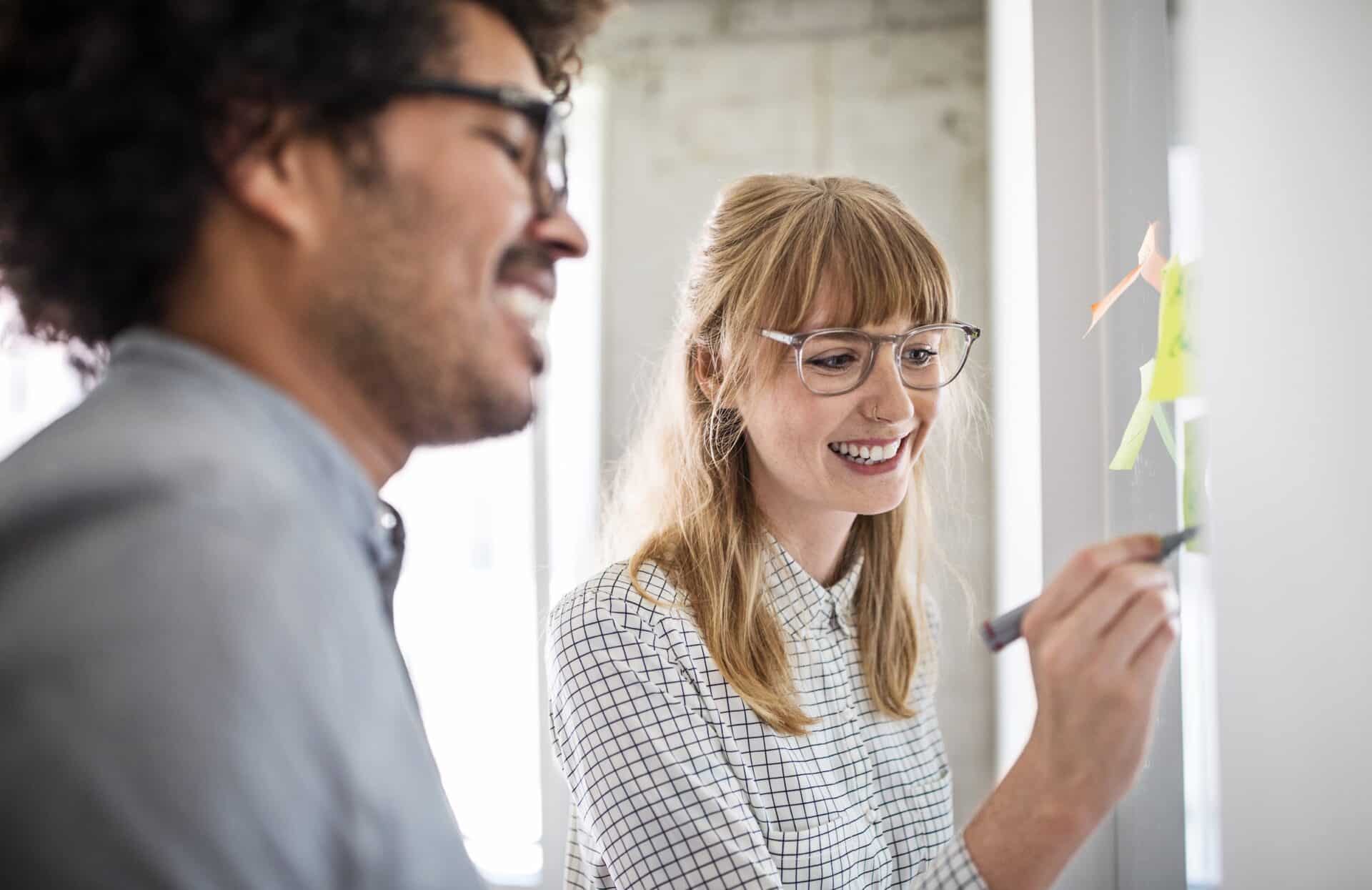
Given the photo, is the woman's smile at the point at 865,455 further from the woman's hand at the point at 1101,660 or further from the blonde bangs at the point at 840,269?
the woman's hand at the point at 1101,660

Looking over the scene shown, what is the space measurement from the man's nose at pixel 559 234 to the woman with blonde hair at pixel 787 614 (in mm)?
414

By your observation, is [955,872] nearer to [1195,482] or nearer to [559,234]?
[1195,482]

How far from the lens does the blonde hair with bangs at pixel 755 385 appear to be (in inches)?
42.4

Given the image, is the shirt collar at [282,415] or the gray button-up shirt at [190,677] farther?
the shirt collar at [282,415]

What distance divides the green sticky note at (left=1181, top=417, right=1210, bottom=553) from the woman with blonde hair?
15 cm

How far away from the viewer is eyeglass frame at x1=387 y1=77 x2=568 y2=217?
0.62 m

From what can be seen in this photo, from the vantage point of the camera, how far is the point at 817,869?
984 mm

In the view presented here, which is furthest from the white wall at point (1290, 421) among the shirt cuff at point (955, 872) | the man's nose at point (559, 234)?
the man's nose at point (559, 234)

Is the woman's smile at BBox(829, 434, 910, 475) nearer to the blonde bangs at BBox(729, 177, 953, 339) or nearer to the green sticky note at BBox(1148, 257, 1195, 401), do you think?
the blonde bangs at BBox(729, 177, 953, 339)

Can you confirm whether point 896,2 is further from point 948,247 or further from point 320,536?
point 320,536

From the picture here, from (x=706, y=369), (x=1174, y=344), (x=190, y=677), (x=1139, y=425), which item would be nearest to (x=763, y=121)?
(x=706, y=369)

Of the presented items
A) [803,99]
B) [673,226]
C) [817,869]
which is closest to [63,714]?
[817,869]

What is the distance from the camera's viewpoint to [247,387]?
55cm

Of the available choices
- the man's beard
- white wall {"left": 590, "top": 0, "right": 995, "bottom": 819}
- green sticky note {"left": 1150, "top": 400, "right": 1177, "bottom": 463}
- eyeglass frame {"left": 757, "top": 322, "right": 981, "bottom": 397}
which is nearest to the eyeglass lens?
eyeglass frame {"left": 757, "top": 322, "right": 981, "bottom": 397}
